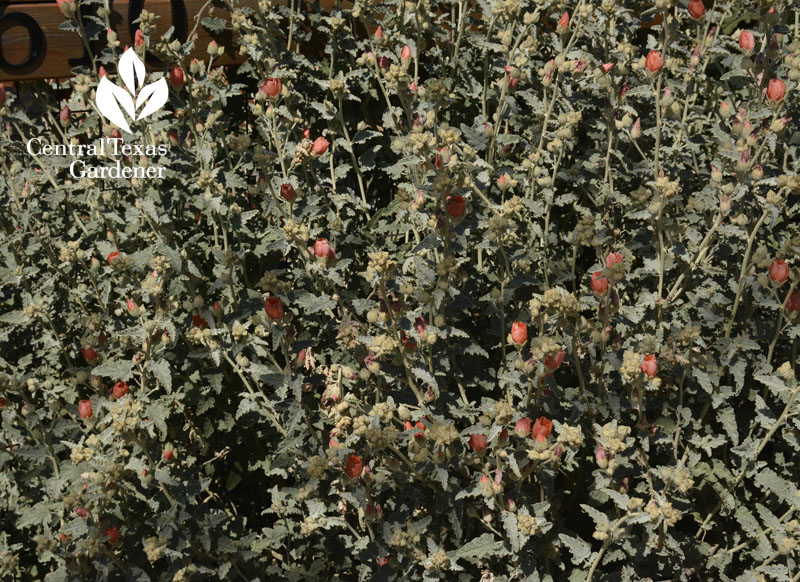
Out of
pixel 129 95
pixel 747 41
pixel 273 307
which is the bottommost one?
pixel 273 307

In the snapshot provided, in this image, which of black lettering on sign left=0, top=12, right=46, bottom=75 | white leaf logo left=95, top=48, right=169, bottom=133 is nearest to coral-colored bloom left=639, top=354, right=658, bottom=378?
white leaf logo left=95, top=48, right=169, bottom=133

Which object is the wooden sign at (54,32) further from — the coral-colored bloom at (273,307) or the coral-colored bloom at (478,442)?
the coral-colored bloom at (478,442)

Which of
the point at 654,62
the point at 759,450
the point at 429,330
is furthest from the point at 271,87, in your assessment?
the point at 759,450

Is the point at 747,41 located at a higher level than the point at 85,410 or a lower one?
higher

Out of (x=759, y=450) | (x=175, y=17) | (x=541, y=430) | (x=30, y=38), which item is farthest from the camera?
(x=175, y=17)

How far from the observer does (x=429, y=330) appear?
86.3 inches

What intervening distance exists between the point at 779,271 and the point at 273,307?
136 cm

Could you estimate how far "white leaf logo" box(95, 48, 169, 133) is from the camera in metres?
2.84

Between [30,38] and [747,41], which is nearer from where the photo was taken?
[747,41]

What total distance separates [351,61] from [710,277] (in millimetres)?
1649

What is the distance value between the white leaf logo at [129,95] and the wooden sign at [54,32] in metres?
0.32

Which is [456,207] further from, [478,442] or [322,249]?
[478,442]

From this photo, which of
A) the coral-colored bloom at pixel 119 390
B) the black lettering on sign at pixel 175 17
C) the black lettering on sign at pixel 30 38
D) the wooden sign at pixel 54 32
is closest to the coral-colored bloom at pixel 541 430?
the coral-colored bloom at pixel 119 390

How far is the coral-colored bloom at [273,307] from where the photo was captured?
2.15 m
